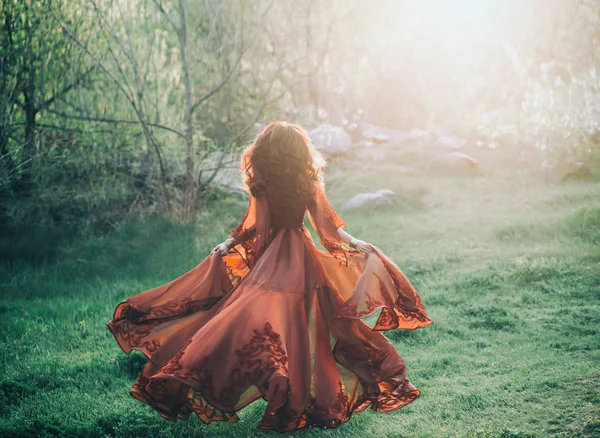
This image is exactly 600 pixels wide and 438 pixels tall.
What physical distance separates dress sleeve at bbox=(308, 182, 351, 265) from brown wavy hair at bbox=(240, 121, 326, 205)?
0.06 metres

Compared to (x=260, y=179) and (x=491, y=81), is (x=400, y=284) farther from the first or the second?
(x=491, y=81)

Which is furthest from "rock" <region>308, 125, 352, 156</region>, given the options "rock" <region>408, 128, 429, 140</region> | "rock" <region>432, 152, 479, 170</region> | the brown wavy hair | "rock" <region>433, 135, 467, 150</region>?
the brown wavy hair

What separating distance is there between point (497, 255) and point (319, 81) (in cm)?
870

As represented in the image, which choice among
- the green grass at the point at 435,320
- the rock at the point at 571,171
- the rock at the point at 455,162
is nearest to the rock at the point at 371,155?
the rock at the point at 455,162

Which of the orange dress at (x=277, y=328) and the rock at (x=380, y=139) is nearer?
the orange dress at (x=277, y=328)

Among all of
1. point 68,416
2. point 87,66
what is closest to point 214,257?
point 68,416

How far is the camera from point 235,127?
11.5 meters

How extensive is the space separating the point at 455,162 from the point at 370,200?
130 inches

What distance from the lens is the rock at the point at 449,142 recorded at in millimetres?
14422

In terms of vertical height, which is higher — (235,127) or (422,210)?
(235,127)

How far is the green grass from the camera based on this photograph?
3.62 meters

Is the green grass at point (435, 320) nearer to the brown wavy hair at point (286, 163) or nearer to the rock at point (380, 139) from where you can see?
the brown wavy hair at point (286, 163)

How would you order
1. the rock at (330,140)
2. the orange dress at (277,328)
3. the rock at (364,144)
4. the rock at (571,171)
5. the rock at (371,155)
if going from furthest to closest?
the rock at (364,144), the rock at (371,155), the rock at (330,140), the rock at (571,171), the orange dress at (277,328)

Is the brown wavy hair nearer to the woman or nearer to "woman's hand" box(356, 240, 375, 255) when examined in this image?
the woman
